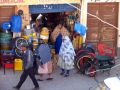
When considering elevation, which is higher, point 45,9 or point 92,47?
point 45,9

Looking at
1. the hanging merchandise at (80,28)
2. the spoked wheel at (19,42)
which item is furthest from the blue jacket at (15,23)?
Answer: the hanging merchandise at (80,28)

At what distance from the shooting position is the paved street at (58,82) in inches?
693

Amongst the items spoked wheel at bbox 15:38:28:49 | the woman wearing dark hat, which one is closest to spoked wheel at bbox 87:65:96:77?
the woman wearing dark hat

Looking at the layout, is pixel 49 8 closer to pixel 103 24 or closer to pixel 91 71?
pixel 103 24

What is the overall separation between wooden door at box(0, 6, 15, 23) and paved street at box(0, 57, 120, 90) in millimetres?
2164

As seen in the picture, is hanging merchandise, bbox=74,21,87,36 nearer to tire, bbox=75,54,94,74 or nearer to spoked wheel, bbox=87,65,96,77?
tire, bbox=75,54,94,74

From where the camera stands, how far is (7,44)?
1956cm

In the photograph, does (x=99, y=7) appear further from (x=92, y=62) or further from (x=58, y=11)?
(x=92, y=62)

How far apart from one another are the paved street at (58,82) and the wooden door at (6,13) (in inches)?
85.2

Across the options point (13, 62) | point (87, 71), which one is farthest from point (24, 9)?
point (87, 71)

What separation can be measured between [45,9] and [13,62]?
107 inches

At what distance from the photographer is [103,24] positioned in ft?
68.0

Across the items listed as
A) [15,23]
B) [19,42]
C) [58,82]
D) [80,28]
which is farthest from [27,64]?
[80,28]

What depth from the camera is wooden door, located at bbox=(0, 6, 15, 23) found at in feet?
64.8
